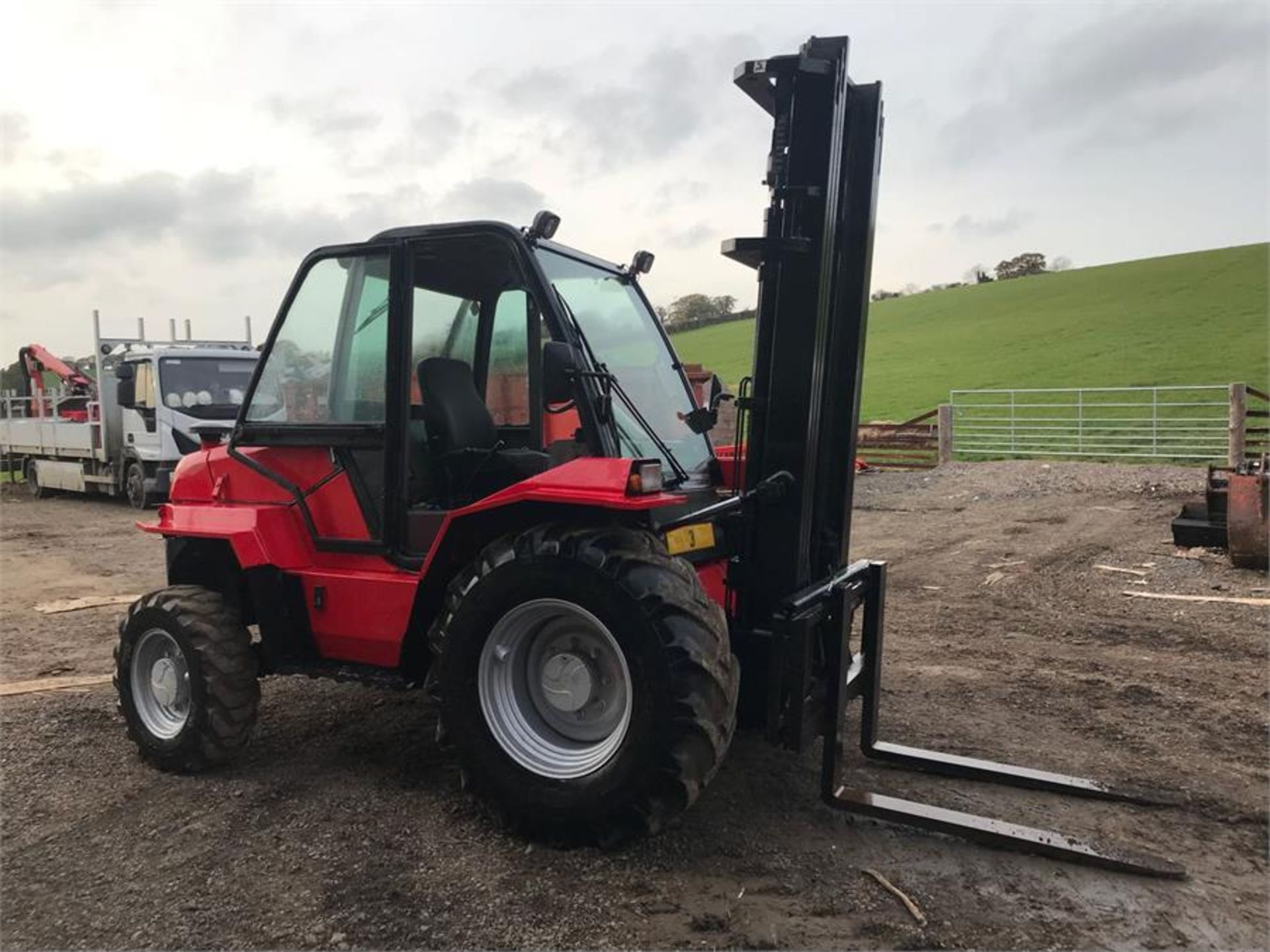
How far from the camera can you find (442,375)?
4.35 metres

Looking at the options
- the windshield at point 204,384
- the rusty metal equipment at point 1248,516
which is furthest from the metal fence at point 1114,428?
the windshield at point 204,384

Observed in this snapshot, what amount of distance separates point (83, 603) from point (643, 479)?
7415 millimetres

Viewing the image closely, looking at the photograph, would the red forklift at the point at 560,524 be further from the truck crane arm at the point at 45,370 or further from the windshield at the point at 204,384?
the truck crane arm at the point at 45,370

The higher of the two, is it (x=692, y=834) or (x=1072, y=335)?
(x=1072, y=335)

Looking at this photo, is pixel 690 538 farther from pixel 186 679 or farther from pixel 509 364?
pixel 186 679

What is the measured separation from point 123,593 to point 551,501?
7.26 meters

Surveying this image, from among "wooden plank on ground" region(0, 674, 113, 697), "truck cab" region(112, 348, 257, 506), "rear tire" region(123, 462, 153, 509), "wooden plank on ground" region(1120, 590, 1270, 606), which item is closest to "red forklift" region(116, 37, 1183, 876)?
"wooden plank on ground" region(0, 674, 113, 697)

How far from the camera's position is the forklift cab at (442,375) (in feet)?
13.3

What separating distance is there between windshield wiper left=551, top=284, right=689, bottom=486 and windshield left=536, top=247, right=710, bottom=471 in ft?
0.05

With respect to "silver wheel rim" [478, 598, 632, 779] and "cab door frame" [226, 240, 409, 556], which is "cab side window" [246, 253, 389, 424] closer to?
"cab door frame" [226, 240, 409, 556]

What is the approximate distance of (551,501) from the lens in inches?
140

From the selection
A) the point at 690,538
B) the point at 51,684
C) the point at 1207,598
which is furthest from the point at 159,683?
the point at 1207,598

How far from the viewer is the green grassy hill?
32.6 meters

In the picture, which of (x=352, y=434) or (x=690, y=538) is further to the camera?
(x=352, y=434)
